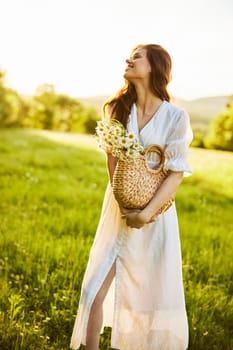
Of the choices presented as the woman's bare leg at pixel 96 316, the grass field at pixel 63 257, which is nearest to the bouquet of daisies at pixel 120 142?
the woman's bare leg at pixel 96 316

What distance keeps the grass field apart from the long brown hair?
1646 millimetres

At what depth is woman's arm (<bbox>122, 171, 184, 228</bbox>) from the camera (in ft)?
10.8

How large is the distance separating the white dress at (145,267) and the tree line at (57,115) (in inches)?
1238

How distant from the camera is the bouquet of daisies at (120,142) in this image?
3.19m

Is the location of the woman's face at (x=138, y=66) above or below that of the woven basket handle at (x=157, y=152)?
above

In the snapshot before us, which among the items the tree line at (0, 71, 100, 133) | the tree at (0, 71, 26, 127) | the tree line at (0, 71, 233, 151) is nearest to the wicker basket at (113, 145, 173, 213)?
the tree line at (0, 71, 233, 151)

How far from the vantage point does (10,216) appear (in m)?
7.14

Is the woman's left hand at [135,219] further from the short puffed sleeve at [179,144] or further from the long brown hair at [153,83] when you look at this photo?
the long brown hair at [153,83]

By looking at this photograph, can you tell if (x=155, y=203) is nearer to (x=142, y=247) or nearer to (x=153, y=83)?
(x=142, y=247)

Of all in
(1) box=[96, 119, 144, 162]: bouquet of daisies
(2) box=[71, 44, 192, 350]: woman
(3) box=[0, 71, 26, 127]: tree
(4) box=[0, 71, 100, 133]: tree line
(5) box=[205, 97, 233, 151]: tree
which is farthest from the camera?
(4) box=[0, 71, 100, 133]: tree line

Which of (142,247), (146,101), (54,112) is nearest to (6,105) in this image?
(54,112)

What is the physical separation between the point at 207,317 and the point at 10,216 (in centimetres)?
330

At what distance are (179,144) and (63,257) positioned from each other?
8.13ft

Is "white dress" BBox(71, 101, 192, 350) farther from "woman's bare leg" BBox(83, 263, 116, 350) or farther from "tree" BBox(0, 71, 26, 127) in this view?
"tree" BBox(0, 71, 26, 127)
